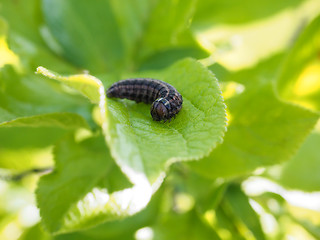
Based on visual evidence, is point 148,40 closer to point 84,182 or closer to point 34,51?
point 34,51

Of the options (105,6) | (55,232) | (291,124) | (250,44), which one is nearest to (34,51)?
(105,6)

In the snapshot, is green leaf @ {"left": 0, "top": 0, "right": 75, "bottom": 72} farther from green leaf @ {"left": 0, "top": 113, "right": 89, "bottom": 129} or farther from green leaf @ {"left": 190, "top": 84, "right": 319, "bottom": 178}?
green leaf @ {"left": 190, "top": 84, "right": 319, "bottom": 178}

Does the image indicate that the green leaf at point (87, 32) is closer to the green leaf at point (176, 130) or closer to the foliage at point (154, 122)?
the foliage at point (154, 122)

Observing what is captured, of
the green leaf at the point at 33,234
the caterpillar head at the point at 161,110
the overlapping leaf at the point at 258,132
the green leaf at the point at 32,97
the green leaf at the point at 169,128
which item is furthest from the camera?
the green leaf at the point at 33,234

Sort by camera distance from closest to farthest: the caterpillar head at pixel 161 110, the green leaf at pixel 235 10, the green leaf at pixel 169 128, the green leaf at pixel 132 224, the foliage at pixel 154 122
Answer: the green leaf at pixel 169 128, the foliage at pixel 154 122, the caterpillar head at pixel 161 110, the green leaf at pixel 132 224, the green leaf at pixel 235 10

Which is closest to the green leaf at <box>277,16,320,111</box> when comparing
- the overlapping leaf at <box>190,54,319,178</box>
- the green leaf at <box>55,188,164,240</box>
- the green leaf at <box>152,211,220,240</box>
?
the overlapping leaf at <box>190,54,319,178</box>

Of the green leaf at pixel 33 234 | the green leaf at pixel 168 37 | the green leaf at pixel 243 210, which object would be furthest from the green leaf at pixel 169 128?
the green leaf at pixel 33 234

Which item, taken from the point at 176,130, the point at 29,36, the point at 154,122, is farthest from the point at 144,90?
the point at 29,36
